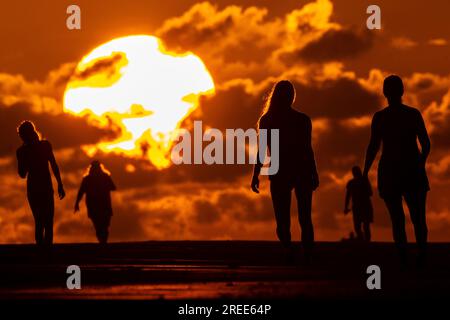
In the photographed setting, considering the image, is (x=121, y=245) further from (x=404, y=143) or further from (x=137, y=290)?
(x=137, y=290)

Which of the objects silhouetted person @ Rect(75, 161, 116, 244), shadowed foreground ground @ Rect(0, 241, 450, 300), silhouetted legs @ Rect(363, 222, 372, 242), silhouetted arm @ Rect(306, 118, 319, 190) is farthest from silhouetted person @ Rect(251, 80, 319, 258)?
silhouetted legs @ Rect(363, 222, 372, 242)

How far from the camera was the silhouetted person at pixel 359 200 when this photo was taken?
32.7 metres

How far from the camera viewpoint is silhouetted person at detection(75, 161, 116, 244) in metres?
31.2

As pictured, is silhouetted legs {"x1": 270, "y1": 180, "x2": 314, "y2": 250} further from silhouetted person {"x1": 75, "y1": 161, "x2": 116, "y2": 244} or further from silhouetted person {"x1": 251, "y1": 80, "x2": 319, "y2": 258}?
silhouetted person {"x1": 75, "y1": 161, "x2": 116, "y2": 244}

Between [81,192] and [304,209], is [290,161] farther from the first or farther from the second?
[81,192]

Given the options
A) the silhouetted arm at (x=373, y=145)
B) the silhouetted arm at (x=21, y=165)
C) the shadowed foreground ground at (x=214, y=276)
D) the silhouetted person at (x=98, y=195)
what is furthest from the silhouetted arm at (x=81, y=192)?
the silhouetted arm at (x=373, y=145)

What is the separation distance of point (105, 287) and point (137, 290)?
768 millimetres

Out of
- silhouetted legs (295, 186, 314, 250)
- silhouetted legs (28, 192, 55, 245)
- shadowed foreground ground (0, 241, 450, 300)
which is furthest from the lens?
silhouetted legs (28, 192, 55, 245)

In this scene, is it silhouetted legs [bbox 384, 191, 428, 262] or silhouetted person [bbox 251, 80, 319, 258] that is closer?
silhouetted legs [bbox 384, 191, 428, 262]

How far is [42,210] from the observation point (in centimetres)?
2094

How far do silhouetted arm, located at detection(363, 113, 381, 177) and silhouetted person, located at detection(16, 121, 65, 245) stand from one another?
592 cm

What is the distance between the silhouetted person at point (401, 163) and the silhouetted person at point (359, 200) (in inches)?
617
